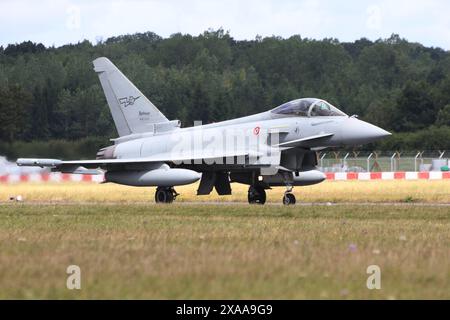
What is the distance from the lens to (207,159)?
23.3 m

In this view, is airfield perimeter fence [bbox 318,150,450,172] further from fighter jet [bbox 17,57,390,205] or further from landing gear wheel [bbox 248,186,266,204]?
landing gear wheel [bbox 248,186,266,204]

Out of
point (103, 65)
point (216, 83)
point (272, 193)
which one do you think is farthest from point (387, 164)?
point (216, 83)

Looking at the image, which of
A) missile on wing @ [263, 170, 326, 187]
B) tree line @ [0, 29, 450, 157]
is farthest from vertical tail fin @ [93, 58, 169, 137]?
tree line @ [0, 29, 450, 157]

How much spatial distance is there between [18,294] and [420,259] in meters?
3.75

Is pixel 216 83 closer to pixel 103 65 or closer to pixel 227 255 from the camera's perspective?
pixel 103 65

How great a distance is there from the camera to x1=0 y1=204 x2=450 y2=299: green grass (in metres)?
7.45

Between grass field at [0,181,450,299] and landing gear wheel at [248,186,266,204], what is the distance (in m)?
5.93

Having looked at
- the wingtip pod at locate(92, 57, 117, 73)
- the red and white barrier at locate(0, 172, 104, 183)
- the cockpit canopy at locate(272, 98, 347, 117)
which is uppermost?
the wingtip pod at locate(92, 57, 117, 73)

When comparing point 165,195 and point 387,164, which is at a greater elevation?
point 387,164

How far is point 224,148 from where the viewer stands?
23.7 meters

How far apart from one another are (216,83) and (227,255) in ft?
258

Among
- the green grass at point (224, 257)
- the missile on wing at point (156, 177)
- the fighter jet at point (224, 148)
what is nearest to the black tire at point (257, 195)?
the fighter jet at point (224, 148)
